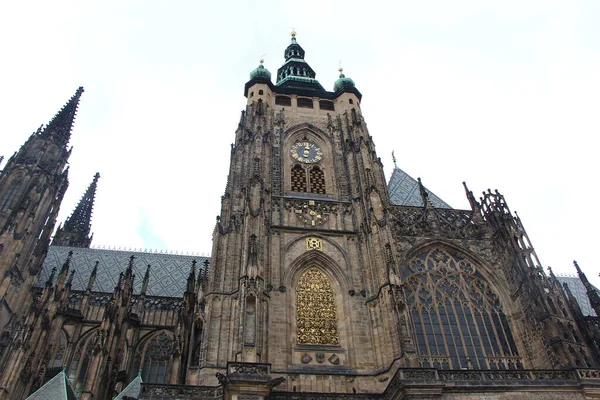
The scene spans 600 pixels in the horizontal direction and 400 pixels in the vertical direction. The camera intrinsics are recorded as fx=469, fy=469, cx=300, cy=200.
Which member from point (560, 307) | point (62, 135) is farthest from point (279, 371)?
point (62, 135)

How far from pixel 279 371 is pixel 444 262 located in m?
8.91

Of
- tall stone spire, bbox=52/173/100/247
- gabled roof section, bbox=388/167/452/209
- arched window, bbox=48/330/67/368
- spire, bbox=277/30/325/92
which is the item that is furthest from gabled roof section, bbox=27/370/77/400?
tall stone spire, bbox=52/173/100/247

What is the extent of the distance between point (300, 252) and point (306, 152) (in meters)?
7.40

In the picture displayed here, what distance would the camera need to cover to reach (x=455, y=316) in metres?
18.8

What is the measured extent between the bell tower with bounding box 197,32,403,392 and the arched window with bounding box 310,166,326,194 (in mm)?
61

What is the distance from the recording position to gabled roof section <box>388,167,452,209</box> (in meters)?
25.0

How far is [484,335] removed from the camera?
1844cm

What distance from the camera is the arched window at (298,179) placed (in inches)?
928

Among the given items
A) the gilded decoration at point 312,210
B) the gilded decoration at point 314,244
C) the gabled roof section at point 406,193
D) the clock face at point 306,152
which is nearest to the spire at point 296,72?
the clock face at point 306,152

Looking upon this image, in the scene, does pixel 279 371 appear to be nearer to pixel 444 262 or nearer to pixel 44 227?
pixel 444 262

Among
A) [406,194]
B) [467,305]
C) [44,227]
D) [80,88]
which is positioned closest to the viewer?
[467,305]

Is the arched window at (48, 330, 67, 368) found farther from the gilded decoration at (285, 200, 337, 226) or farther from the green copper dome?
the green copper dome

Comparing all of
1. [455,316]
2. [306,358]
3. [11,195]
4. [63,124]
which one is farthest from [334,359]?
[63,124]

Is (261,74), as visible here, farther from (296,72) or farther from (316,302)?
(316,302)
